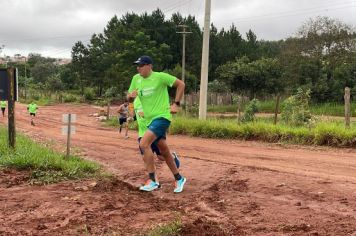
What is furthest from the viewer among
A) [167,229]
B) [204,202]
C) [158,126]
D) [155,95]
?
[155,95]

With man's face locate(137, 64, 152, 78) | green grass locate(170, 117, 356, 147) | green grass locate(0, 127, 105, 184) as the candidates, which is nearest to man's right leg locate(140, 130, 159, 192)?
man's face locate(137, 64, 152, 78)

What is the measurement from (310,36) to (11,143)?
127 feet

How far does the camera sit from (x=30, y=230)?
16.3 ft

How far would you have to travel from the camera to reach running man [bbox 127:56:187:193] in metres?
6.52

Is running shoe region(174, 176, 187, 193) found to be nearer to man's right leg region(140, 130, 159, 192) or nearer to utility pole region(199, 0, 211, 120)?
man's right leg region(140, 130, 159, 192)

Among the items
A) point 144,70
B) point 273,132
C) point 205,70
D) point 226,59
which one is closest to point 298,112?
point 273,132

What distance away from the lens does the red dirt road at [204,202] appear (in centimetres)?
490

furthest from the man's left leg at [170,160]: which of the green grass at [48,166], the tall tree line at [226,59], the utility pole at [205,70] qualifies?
the tall tree line at [226,59]

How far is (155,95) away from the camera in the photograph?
261 inches

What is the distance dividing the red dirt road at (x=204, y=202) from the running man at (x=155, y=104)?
1.92ft

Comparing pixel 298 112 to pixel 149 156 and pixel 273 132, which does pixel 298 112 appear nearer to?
pixel 273 132

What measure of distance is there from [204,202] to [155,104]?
59.7 inches

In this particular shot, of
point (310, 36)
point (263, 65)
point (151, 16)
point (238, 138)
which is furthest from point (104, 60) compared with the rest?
point (238, 138)

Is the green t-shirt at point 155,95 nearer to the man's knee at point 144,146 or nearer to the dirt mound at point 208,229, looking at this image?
the man's knee at point 144,146
